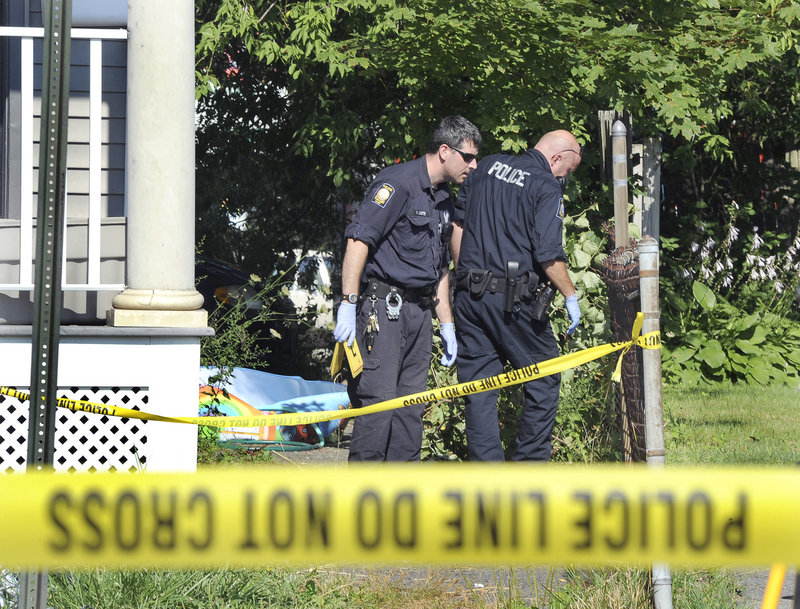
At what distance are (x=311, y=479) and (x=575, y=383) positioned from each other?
4554 mm

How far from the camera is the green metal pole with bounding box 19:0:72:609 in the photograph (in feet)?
9.39

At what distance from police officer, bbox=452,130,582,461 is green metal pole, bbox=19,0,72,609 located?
8.92ft

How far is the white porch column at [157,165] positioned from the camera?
4.96 meters

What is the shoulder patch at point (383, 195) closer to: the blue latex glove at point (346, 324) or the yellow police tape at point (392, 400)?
the blue latex glove at point (346, 324)

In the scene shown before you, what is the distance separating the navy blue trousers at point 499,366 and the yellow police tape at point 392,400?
30cm

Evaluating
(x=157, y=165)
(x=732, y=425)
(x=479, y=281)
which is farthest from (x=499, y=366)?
(x=732, y=425)

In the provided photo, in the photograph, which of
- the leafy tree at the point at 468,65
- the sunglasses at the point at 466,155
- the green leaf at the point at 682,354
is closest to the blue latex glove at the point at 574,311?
the sunglasses at the point at 466,155

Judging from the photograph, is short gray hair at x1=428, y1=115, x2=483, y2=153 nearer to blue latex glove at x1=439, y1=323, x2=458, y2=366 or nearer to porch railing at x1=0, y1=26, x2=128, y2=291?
blue latex glove at x1=439, y1=323, x2=458, y2=366

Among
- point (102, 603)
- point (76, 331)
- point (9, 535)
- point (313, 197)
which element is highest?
point (313, 197)

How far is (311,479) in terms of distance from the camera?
1.72 meters

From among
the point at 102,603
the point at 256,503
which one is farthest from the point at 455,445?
the point at 256,503

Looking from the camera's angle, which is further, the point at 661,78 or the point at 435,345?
the point at 661,78

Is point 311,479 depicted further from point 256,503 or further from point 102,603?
point 102,603

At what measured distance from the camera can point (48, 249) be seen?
291 centimetres
